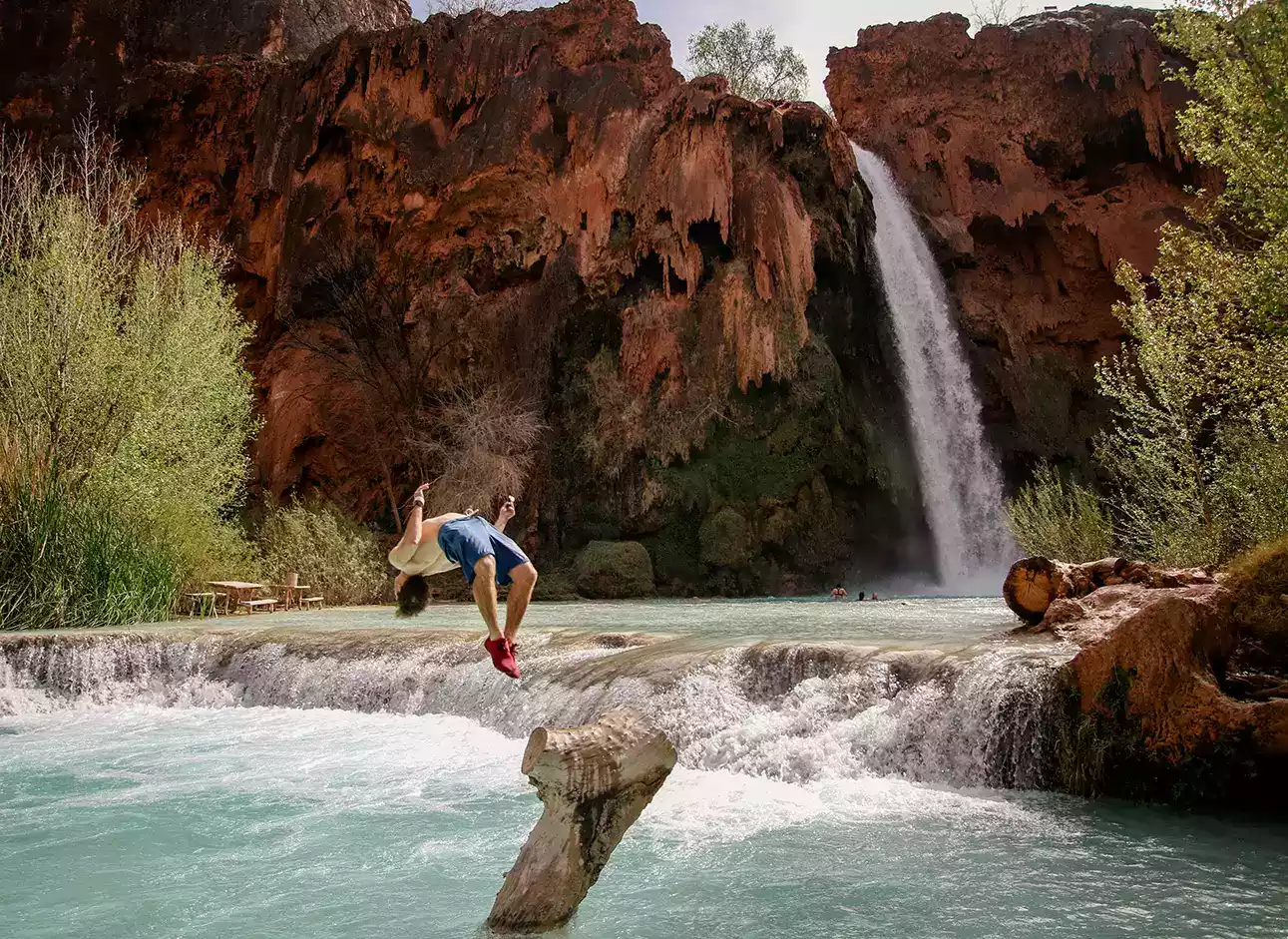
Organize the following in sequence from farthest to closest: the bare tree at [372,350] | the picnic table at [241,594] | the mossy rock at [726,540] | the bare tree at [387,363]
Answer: the bare tree at [372,350] < the bare tree at [387,363] < the mossy rock at [726,540] < the picnic table at [241,594]

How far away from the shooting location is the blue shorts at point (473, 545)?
15.1ft

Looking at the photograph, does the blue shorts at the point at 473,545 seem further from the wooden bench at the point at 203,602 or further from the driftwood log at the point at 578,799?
the wooden bench at the point at 203,602

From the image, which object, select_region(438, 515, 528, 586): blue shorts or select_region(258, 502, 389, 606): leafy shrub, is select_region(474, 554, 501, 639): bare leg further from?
select_region(258, 502, 389, 606): leafy shrub

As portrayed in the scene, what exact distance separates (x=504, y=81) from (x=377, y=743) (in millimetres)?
19564

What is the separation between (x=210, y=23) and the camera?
96.4 ft

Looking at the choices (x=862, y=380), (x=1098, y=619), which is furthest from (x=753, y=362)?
(x=1098, y=619)

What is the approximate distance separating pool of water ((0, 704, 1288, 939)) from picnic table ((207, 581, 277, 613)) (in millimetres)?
7660

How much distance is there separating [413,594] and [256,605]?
12523mm

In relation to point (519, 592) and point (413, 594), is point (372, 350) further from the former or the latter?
point (519, 592)

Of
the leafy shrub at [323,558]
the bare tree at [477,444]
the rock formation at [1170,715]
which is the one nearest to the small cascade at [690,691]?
the rock formation at [1170,715]

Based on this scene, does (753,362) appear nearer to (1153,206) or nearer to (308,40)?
(1153,206)

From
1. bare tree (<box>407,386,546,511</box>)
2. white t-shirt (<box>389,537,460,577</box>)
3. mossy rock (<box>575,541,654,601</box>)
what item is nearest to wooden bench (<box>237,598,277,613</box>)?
bare tree (<box>407,386,546,511</box>)

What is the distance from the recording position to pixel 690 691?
26.3 ft

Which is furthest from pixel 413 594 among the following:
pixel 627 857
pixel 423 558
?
pixel 627 857
